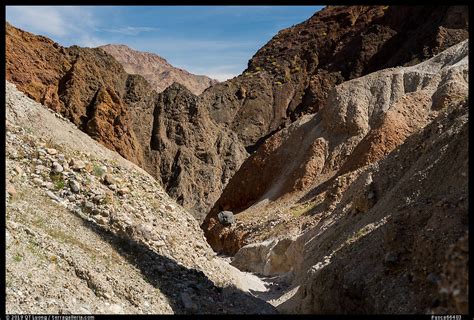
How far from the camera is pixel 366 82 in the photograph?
3775cm

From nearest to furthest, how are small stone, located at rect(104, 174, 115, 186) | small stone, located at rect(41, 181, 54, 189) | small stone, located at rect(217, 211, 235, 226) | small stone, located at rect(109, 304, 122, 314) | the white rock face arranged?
small stone, located at rect(109, 304, 122, 314), small stone, located at rect(41, 181, 54, 189), small stone, located at rect(104, 174, 115, 186), the white rock face, small stone, located at rect(217, 211, 235, 226)

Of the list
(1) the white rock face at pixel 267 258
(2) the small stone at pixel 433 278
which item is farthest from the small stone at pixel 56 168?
(1) the white rock face at pixel 267 258

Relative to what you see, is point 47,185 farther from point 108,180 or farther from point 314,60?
point 314,60

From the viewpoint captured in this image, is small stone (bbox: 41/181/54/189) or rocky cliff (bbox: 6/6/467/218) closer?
small stone (bbox: 41/181/54/189)

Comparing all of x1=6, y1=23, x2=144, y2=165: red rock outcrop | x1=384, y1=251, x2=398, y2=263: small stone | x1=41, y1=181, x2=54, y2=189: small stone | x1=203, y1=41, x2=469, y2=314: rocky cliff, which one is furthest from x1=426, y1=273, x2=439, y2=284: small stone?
x1=6, y1=23, x2=144, y2=165: red rock outcrop

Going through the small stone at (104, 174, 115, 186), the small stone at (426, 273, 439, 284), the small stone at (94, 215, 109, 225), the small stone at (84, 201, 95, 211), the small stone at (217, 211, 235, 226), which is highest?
the small stone at (104, 174, 115, 186)

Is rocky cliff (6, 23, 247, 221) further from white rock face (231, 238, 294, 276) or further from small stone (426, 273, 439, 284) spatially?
small stone (426, 273, 439, 284)

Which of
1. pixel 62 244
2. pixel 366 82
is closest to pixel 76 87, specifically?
pixel 366 82

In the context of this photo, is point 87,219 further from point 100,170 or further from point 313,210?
point 313,210

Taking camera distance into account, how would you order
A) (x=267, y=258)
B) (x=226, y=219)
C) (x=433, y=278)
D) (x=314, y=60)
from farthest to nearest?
(x=314, y=60) → (x=226, y=219) → (x=267, y=258) → (x=433, y=278)

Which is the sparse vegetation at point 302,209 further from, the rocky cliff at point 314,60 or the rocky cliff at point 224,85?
the rocky cliff at point 314,60

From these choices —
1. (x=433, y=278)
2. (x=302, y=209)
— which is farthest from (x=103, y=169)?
(x=302, y=209)

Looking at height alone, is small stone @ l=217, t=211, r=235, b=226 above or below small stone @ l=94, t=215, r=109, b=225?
below

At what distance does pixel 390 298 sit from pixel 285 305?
535 centimetres
